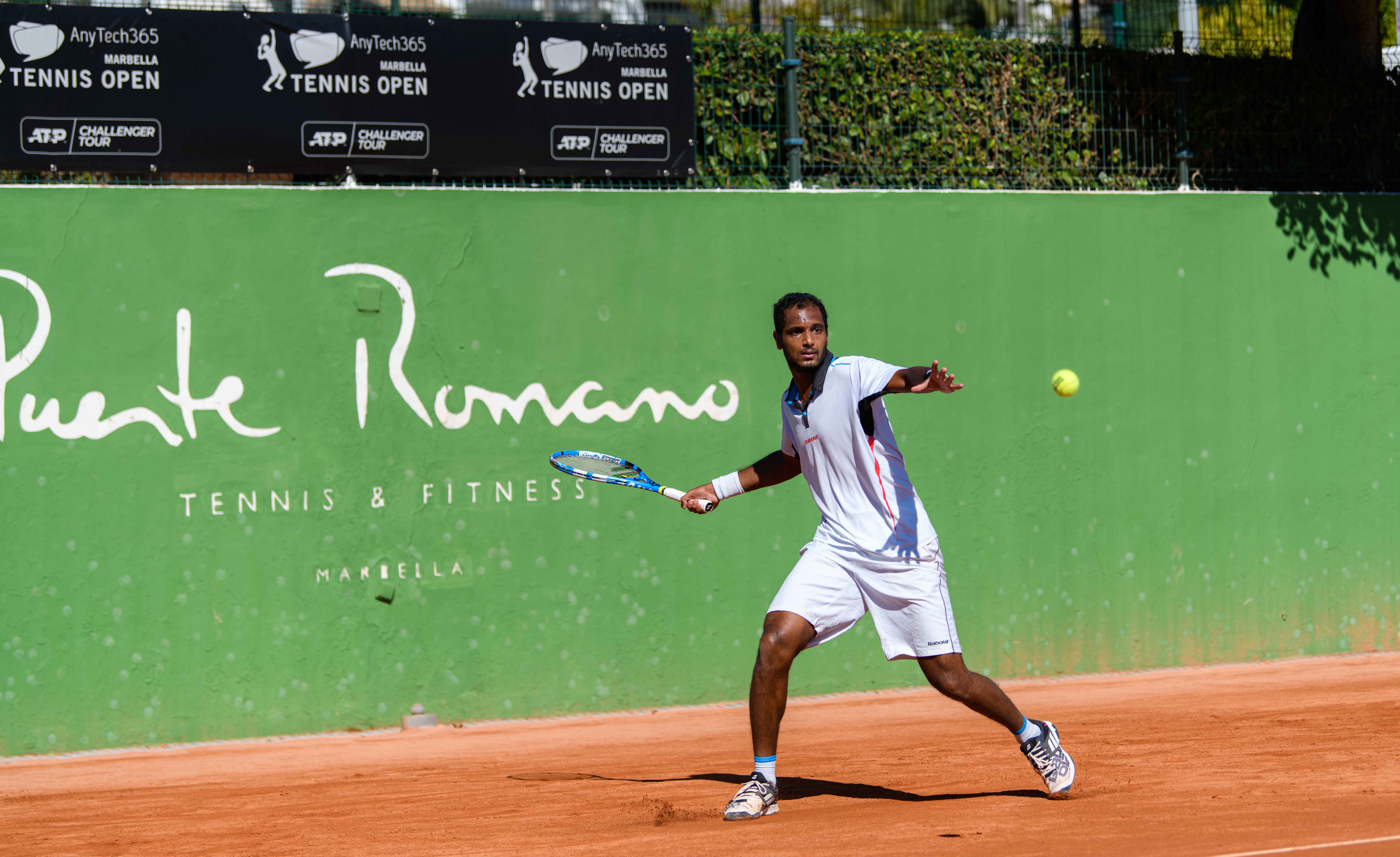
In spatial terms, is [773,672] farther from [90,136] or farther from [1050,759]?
[90,136]

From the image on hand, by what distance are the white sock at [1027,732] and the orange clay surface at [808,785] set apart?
10.5 inches

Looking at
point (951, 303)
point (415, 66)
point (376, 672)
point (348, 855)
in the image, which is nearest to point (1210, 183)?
point (951, 303)

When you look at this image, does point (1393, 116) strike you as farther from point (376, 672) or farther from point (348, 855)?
point (348, 855)

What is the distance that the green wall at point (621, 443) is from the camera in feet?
25.3

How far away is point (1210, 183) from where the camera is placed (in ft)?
33.4

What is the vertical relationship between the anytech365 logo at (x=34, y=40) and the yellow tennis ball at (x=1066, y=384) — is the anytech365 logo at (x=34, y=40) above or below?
above

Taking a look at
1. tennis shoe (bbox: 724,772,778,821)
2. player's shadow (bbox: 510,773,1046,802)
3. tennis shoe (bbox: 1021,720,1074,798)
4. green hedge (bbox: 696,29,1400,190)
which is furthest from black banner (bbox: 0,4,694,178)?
tennis shoe (bbox: 1021,720,1074,798)

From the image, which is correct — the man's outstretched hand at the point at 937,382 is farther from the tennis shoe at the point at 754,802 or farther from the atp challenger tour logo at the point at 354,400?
the atp challenger tour logo at the point at 354,400

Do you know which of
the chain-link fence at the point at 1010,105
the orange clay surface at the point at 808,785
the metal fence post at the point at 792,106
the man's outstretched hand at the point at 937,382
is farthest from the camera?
the chain-link fence at the point at 1010,105

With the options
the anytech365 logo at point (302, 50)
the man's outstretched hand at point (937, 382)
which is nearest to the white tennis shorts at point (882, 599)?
the man's outstretched hand at point (937, 382)

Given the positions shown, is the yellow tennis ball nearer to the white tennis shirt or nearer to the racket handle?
the white tennis shirt

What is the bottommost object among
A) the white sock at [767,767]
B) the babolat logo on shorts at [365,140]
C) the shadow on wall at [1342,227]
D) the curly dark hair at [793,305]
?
the white sock at [767,767]

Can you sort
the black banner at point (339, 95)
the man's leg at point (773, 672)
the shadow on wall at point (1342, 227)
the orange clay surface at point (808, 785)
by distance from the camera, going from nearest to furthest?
1. the orange clay surface at point (808, 785)
2. the man's leg at point (773, 672)
3. the black banner at point (339, 95)
4. the shadow on wall at point (1342, 227)

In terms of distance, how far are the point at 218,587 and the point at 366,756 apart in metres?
1.34
